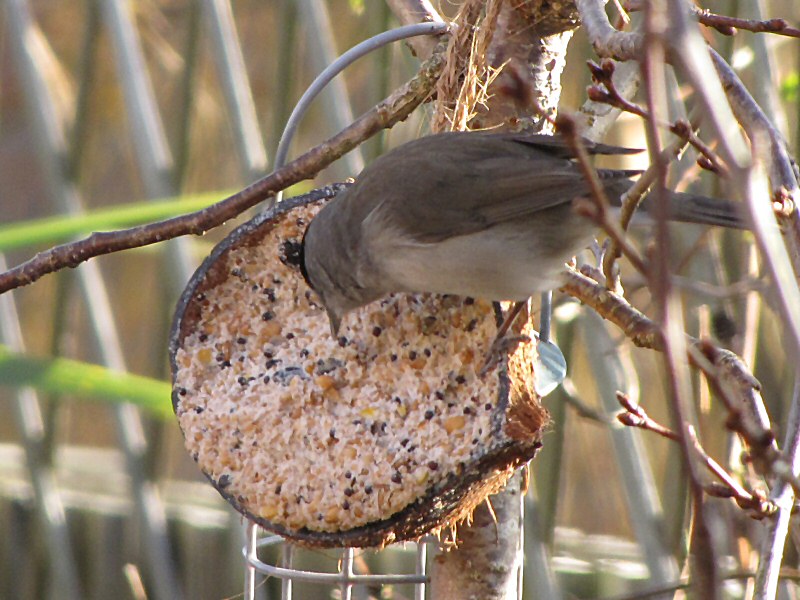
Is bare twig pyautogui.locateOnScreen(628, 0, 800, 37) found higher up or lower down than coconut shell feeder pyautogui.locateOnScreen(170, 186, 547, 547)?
higher up

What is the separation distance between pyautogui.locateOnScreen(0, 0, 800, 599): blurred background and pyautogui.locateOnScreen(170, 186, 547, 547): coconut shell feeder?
0.40 meters

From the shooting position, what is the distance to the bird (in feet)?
7.41

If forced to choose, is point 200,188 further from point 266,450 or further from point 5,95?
point 266,450

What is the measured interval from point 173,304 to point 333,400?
2.91 m

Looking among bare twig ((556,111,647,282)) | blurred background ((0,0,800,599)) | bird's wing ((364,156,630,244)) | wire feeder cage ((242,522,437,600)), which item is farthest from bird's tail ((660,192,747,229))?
bare twig ((556,111,647,282))

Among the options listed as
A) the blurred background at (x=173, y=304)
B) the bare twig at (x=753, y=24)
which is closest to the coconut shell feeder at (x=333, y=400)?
the blurred background at (x=173, y=304)

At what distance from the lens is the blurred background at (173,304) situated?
3.67m

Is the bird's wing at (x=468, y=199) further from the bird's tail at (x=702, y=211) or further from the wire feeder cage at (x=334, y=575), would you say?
the wire feeder cage at (x=334, y=575)

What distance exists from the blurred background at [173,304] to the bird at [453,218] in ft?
1.83

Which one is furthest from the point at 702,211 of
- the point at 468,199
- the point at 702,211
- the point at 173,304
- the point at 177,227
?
the point at 173,304

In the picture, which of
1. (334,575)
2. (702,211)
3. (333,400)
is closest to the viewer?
(333,400)

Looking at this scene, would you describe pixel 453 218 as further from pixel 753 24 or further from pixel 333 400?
pixel 753 24

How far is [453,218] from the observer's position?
7.78ft

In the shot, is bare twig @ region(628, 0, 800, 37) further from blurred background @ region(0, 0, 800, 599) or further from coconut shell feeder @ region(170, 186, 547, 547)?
blurred background @ region(0, 0, 800, 599)
